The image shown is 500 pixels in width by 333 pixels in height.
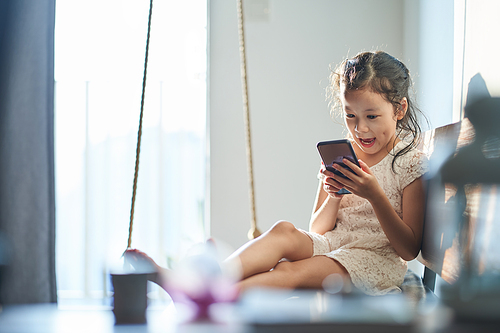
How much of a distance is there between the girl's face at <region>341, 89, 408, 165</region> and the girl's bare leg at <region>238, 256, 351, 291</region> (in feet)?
1.06

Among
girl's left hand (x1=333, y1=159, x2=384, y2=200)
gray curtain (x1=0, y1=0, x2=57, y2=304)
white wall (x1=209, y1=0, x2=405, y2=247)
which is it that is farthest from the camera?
white wall (x1=209, y1=0, x2=405, y2=247)

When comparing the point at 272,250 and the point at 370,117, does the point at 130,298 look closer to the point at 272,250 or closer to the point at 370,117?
the point at 272,250

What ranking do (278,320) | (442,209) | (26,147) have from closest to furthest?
1. (278,320)
2. (442,209)
3. (26,147)

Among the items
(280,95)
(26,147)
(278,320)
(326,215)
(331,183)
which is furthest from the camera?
(280,95)

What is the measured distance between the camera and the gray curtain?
1582 millimetres

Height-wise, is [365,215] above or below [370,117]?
below

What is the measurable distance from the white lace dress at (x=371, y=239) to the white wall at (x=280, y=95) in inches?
32.4

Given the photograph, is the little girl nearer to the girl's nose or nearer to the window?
the girl's nose

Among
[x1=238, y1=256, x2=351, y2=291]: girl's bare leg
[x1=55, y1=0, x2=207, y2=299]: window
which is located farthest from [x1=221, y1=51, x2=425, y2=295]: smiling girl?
[x1=55, y1=0, x2=207, y2=299]: window

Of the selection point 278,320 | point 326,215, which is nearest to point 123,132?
point 326,215

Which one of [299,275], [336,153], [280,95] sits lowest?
[299,275]

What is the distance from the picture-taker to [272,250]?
871 millimetres

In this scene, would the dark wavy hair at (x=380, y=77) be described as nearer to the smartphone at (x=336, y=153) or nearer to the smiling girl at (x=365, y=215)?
the smiling girl at (x=365, y=215)

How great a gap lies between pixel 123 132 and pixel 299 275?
1396 mm
